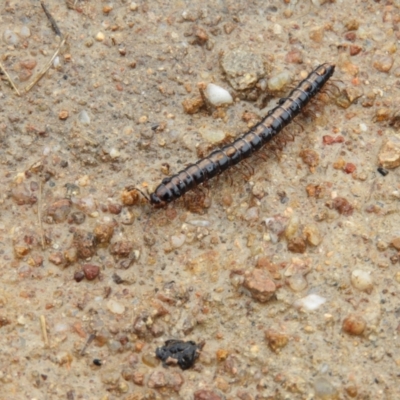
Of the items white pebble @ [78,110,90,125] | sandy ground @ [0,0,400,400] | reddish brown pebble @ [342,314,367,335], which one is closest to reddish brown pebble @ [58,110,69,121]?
sandy ground @ [0,0,400,400]

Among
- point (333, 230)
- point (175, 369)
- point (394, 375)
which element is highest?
point (333, 230)

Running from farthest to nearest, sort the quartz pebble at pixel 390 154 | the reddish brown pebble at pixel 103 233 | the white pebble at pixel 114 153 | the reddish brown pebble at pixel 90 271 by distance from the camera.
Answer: the white pebble at pixel 114 153 → the quartz pebble at pixel 390 154 → the reddish brown pebble at pixel 103 233 → the reddish brown pebble at pixel 90 271

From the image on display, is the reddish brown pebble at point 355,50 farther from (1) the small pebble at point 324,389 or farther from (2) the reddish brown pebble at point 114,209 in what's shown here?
(1) the small pebble at point 324,389

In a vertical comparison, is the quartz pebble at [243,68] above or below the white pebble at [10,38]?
above

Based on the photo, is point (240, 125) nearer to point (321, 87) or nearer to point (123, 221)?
point (321, 87)

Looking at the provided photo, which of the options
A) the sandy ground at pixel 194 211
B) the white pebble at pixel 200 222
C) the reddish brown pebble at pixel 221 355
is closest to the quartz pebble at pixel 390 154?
the sandy ground at pixel 194 211

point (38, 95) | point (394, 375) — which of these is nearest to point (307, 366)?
point (394, 375)
